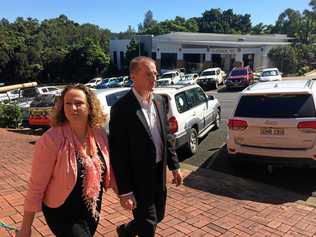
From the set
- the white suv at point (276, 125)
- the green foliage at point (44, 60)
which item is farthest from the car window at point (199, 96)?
the green foliage at point (44, 60)

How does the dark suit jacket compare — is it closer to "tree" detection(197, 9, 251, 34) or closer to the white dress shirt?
the white dress shirt

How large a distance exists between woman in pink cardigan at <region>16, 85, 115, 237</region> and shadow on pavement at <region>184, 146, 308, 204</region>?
3.52m

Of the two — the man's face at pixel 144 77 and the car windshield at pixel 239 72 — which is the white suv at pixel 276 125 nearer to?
the man's face at pixel 144 77

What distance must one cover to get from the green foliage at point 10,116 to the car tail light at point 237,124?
34.4 feet

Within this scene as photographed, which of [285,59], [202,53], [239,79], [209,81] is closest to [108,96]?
[239,79]

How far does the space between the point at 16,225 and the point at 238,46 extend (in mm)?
45226

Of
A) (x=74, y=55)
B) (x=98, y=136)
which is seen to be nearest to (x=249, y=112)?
(x=98, y=136)

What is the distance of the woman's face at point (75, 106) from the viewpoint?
106 inches

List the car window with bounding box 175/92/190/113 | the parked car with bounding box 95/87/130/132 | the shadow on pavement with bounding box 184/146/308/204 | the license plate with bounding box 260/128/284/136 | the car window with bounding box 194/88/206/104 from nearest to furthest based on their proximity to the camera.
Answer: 1. the shadow on pavement with bounding box 184/146/308/204
2. the license plate with bounding box 260/128/284/136
3. the car window with bounding box 175/92/190/113
4. the parked car with bounding box 95/87/130/132
5. the car window with bounding box 194/88/206/104

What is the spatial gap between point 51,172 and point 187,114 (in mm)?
6150

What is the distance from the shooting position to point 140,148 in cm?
301

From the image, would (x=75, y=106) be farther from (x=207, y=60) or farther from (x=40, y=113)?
(x=207, y=60)

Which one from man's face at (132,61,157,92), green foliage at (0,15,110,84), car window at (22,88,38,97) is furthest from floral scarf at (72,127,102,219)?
green foliage at (0,15,110,84)

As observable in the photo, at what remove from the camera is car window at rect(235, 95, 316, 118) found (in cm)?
625
